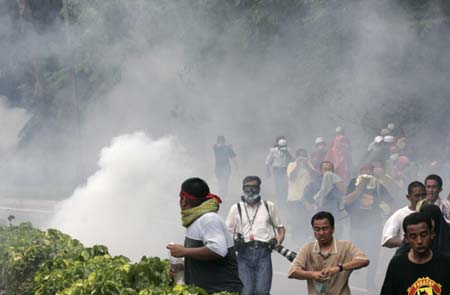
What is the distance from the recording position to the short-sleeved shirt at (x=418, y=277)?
16.9 ft

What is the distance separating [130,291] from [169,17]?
17.7 metres

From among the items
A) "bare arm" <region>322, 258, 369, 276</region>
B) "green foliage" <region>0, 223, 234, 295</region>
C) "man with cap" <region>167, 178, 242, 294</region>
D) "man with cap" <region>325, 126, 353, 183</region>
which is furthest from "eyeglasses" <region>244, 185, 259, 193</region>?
A: "man with cap" <region>325, 126, 353, 183</region>

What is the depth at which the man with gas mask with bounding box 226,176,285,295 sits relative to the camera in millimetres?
8602

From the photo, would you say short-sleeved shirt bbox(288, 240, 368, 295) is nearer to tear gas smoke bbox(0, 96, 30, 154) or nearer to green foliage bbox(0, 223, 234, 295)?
green foliage bbox(0, 223, 234, 295)

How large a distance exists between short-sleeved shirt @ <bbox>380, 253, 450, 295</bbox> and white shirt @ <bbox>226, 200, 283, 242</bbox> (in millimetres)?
3385

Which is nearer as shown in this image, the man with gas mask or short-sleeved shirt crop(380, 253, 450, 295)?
short-sleeved shirt crop(380, 253, 450, 295)

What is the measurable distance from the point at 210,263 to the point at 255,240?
112 inches

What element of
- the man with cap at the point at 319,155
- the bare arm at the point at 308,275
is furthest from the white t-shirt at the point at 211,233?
the man with cap at the point at 319,155

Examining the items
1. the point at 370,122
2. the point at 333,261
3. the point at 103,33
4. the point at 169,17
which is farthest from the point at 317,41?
the point at 333,261

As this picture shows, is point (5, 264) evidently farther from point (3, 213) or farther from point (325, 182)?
point (3, 213)

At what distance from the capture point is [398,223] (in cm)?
779

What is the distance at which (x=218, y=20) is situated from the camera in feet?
74.1

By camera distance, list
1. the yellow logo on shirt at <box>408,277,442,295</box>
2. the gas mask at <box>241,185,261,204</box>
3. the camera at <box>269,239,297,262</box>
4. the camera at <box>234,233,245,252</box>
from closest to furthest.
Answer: the yellow logo on shirt at <box>408,277,442,295</box> → the camera at <box>269,239,297,262</box> → the camera at <box>234,233,245,252</box> → the gas mask at <box>241,185,261,204</box>

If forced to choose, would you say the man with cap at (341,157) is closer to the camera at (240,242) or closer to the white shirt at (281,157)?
the white shirt at (281,157)
